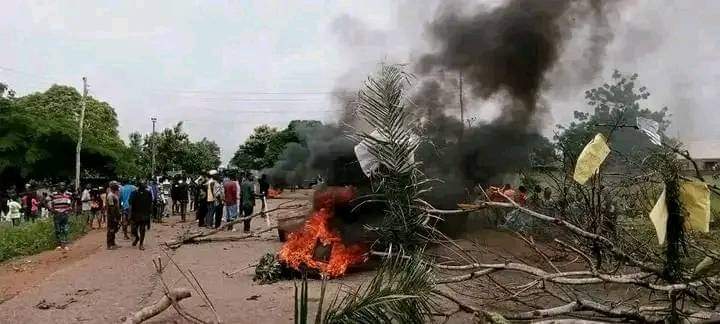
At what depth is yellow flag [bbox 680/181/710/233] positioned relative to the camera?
435 cm

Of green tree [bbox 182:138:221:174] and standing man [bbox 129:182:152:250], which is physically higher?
green tree [bbox 182:138:221:174]

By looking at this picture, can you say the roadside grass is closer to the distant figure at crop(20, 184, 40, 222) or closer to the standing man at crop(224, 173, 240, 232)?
the standing man at crop(224, 173, 240, 232)

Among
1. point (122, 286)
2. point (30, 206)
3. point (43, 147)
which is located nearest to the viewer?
point (122, 286)

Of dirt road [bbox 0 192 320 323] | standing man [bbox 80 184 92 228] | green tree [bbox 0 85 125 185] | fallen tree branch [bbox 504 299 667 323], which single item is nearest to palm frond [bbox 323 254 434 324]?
fallen tree branch [bbox 504 299 667 323]

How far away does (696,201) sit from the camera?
4.38 m

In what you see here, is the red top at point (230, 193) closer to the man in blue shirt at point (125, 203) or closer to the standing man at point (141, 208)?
the man in blue shirt at point (125, 203)

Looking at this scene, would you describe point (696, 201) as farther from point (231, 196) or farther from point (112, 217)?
point (231, 196)

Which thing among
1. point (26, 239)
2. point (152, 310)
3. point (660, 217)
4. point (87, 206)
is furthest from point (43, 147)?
point (660, 217)

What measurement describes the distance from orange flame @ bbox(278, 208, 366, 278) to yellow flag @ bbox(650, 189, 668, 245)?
5346mm

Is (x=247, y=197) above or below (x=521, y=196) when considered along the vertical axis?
below

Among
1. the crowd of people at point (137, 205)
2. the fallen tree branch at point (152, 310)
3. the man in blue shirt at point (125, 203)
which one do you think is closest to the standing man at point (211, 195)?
the crowd of people at point (137, 205)

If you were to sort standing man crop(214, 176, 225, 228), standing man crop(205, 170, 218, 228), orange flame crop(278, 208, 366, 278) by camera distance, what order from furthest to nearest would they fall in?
standing man crop(205, 170, 218, 228), standing man crop(214, 176, 225, 228), orange flame crop(278, 208, 366, 278)

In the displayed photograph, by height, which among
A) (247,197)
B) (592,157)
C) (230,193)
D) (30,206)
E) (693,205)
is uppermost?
(592,157)

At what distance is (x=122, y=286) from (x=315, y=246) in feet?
9.31
